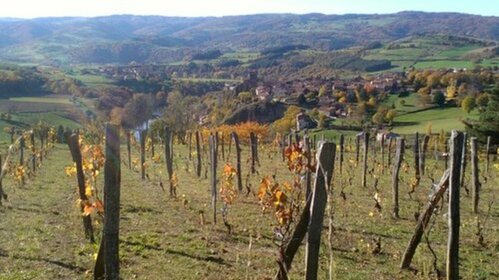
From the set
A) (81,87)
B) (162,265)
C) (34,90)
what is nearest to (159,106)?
(81,87)

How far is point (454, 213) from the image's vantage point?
317 inches

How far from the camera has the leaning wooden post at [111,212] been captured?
629cm

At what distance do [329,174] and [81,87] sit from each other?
14208cm

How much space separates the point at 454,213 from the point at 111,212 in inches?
202

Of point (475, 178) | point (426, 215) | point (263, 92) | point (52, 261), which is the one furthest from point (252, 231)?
point (263, 92)

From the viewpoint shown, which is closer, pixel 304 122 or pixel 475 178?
pixel 475 178

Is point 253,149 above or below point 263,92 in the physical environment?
above

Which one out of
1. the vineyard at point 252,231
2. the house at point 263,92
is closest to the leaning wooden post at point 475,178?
the vineyard at point 252,231

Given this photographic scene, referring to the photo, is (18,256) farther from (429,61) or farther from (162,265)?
(429,61)

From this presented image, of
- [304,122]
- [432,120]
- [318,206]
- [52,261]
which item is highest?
[318,206]

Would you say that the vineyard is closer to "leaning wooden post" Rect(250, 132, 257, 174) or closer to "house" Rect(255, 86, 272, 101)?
"leaning wooden post" Rect(250, 132, 257, 174)

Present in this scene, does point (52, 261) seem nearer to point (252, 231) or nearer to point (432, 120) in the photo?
point (252, 231)

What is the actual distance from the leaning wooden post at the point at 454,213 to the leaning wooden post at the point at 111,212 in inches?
195

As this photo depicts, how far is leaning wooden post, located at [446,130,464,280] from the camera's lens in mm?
8023
